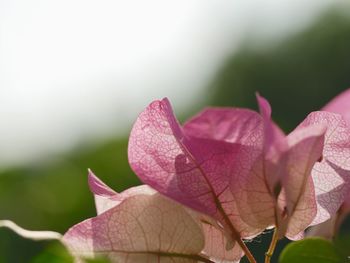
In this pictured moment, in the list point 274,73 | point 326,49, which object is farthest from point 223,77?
point 326,49

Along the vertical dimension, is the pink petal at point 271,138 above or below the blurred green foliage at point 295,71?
above

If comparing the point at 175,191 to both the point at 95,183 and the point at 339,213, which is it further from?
the point at 339,213

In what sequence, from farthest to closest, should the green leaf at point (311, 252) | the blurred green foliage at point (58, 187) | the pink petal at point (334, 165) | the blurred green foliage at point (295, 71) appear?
the blurred green foliage at point (295, 71) < the blurred green foliage at point (58, 187) < the pink petal at point (334, 165) < the green leaf at point (311, 252)

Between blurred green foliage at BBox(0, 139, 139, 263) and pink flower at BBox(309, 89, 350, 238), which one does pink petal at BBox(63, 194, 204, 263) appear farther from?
blurred green foliage at BBox(0, 139, 139, 263)

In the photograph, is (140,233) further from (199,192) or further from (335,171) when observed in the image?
(335,171)

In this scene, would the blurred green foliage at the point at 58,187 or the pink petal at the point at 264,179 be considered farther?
the blurred green foliage at the point at 58,187

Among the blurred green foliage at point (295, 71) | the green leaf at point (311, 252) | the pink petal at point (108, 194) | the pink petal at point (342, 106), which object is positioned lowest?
the blurred green foliage at point (295, 71)

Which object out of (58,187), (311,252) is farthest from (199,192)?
(58,187)

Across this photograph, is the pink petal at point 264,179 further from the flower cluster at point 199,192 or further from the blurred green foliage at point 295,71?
the blurred green foliage at point 295,71

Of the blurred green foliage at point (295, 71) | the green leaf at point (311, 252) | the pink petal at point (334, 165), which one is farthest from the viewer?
the blurred green foliage at point (295, 71)

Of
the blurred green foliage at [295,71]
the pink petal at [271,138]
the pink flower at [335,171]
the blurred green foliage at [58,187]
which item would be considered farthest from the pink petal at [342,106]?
the blurred green foliage at [295,71]
